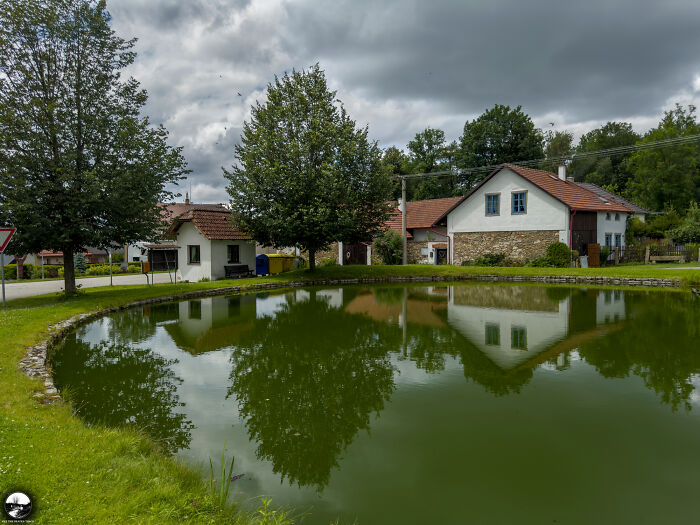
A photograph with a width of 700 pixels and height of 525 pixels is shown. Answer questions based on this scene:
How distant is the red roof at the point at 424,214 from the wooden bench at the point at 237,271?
42.9 feet

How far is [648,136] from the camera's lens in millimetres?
57625

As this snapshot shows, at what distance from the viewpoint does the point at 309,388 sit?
23.4ft

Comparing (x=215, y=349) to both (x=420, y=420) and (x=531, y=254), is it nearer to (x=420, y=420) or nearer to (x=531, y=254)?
(x=420, y=420)

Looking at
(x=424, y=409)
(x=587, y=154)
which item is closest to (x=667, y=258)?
(x=587, y=154)

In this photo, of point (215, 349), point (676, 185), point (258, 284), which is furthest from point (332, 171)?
point (676, 185)

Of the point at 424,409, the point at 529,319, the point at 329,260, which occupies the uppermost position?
the point at 329,260

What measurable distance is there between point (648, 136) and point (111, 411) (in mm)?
70006

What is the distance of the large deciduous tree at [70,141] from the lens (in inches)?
587

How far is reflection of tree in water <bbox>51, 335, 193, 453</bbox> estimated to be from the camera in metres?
5.76

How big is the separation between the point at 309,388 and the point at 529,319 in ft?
28.9

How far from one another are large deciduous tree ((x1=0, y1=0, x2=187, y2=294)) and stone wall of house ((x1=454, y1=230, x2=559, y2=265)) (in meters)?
23.9

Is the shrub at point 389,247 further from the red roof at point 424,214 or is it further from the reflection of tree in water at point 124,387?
the reflection of tree in water at point 124,387

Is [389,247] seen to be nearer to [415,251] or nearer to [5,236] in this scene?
[415,251]

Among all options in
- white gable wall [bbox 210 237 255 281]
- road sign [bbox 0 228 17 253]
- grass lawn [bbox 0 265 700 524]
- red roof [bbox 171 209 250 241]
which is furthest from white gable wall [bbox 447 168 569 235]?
grass lawn [bbox 0 265 700 524]
